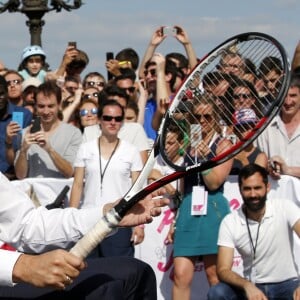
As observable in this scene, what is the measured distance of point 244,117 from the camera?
527 centimetres

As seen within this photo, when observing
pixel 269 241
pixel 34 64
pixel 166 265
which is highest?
pixel 34 64

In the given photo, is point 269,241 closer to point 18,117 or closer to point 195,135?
point 195,135

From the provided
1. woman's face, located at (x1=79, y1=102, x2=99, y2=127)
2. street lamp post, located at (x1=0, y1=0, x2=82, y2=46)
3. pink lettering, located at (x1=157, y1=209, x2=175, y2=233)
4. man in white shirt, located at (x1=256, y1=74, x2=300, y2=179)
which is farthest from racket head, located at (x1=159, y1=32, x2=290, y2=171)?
street lamp post, located at (x1=0, y1=0, x2=82, y2=46)

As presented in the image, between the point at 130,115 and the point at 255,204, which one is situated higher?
the point at 130,115

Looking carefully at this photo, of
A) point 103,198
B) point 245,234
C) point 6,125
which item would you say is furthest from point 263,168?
point 6,125

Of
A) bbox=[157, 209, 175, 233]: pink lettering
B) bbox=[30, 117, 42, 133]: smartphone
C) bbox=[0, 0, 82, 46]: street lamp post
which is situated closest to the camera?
bbox=[30, 117, 42, 133]: smartphone

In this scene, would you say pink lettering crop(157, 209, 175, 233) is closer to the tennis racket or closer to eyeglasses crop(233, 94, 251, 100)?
the tennis racket

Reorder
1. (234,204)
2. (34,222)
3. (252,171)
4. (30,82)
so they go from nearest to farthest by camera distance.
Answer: (34,222) < (252,171) < (234,204) < (30,82)

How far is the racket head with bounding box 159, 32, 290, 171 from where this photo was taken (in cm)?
453

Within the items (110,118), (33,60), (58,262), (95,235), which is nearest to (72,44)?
(33,60)

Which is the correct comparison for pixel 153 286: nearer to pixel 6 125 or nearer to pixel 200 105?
pixel 200 105

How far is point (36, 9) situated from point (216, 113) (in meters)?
21.2

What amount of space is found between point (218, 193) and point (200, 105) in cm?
219

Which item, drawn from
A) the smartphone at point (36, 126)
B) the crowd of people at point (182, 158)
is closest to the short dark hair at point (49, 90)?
the crowd of people at point (182, 158)
